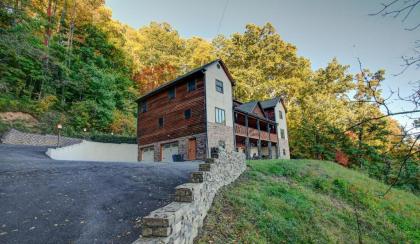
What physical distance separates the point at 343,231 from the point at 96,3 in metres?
45.7

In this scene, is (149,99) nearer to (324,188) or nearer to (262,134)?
(262,134)

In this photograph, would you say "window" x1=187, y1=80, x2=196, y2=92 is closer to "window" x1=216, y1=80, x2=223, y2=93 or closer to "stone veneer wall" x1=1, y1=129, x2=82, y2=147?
"window" x1=216, y1=80, x2=223, y2=93

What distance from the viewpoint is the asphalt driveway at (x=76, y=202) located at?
503 cm

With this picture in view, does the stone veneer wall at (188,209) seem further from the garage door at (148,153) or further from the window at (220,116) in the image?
the garage door at (148,153)

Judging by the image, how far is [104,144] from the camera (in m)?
24.8

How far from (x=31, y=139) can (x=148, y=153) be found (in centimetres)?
1106

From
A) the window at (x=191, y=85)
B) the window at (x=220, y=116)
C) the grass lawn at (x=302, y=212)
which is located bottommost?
the grass lawn at (x=302, y=212)

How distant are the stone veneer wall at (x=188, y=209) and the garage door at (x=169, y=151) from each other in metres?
11.4

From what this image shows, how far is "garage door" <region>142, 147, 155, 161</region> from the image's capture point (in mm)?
24408

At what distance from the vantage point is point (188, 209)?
580 centimetres

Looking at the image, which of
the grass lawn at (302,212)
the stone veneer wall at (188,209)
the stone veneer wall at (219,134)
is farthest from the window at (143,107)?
the stone veneer wall at (188,209)

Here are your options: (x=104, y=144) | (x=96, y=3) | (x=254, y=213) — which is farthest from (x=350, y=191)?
(x=96, y=3)

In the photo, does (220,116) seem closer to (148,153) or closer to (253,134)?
(253,134)

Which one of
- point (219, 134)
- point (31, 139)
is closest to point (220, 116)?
point (219, 134)
